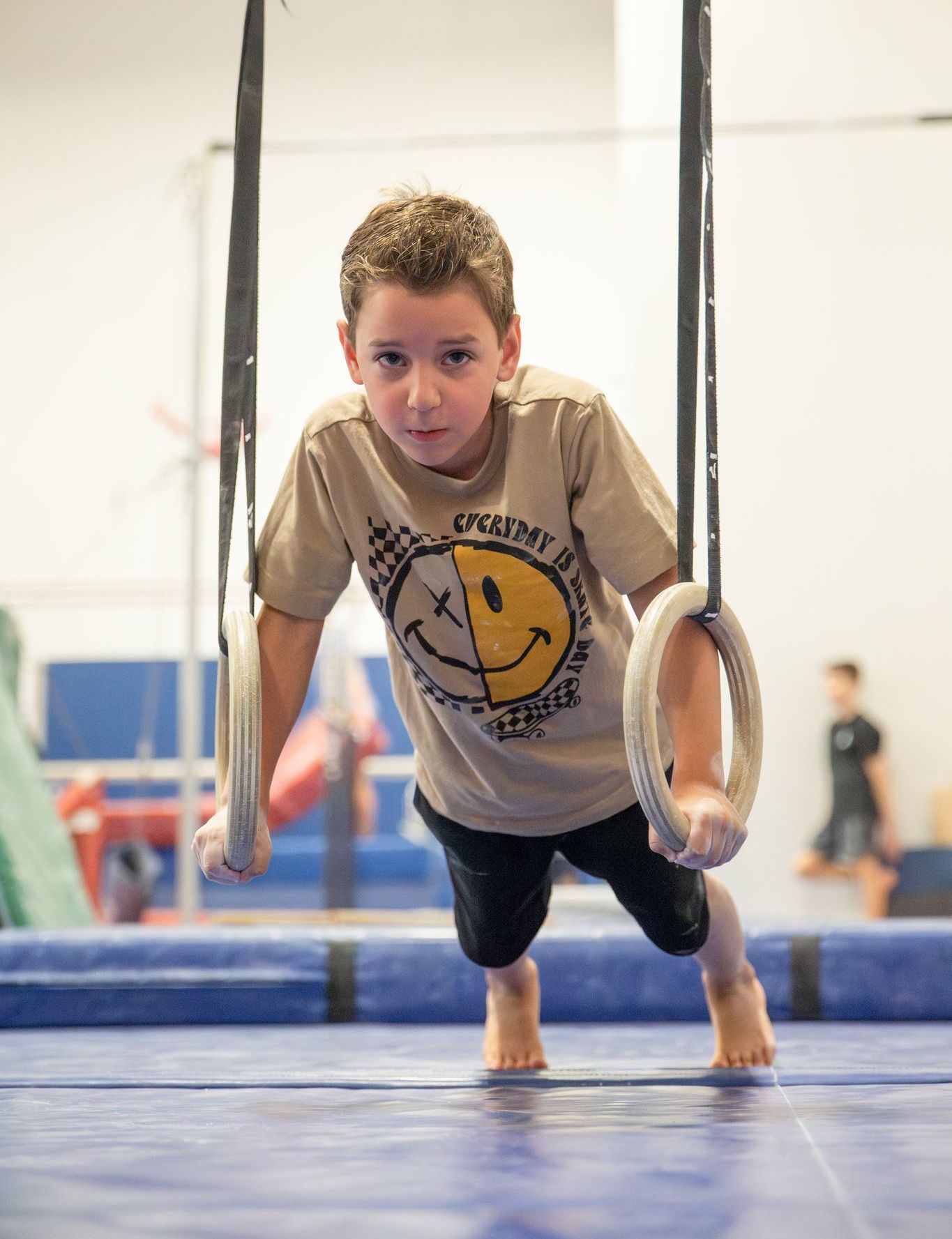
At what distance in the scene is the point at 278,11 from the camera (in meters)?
5.70

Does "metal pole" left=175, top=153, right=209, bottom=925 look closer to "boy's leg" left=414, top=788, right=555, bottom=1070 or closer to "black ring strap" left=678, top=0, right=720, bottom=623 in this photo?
"boy's leg" left=414, top=788, right=555, bottom=1070

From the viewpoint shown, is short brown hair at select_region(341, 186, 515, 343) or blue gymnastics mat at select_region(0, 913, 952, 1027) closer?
short brown hair at select_region(341, 186, 515, 343)

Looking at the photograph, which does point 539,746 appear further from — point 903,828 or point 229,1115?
point 903,828

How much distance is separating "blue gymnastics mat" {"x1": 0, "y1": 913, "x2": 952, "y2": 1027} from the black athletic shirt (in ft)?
6.08

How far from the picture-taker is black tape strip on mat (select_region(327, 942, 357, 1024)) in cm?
215

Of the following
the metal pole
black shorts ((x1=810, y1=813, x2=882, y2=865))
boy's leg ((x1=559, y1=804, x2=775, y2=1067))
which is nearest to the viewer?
boy's leg ((x1=559, y1=804, x2=775, y2=1067))

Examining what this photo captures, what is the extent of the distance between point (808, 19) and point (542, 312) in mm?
2269

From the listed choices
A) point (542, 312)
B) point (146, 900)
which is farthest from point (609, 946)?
point (542, 312)

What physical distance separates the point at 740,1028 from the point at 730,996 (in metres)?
0.04

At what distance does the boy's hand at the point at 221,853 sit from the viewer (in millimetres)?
1184

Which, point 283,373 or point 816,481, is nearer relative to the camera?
point 816,481

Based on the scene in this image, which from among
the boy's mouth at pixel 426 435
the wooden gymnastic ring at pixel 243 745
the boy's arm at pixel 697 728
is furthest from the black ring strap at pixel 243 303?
the boy's arm at pixel 697 728

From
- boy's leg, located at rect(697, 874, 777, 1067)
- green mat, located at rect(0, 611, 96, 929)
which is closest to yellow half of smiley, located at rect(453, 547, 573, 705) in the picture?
boy's leg, located at rect(697, 874, 777, 1067)

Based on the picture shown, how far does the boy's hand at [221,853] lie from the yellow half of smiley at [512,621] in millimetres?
286
